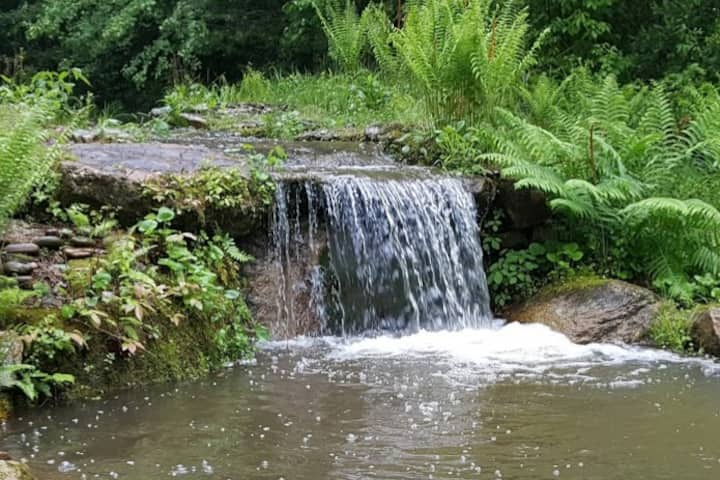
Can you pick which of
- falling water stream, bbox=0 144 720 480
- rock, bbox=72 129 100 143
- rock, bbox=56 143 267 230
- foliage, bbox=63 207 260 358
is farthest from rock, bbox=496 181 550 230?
rock, bbox=72 129 100 143

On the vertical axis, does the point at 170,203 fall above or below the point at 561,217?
above

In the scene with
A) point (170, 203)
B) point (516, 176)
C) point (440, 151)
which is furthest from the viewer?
point (440, 151)

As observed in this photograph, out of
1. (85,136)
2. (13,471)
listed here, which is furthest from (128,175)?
(13,471)

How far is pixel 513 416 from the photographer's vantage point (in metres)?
4.95

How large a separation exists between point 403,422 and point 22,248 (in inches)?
117

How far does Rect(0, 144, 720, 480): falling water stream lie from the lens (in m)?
4.21

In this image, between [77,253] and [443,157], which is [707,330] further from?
[77,253]

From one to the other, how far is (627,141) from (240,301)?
411 cm

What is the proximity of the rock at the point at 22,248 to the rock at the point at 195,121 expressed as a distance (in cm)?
663

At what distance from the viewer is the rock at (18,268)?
5.84 metres

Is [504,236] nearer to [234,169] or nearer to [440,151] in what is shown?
[440,151]

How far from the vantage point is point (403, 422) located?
4848mm

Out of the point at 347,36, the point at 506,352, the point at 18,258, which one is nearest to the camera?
the point at 18,258

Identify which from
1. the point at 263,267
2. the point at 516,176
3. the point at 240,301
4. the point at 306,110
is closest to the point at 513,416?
the point at 240,301
